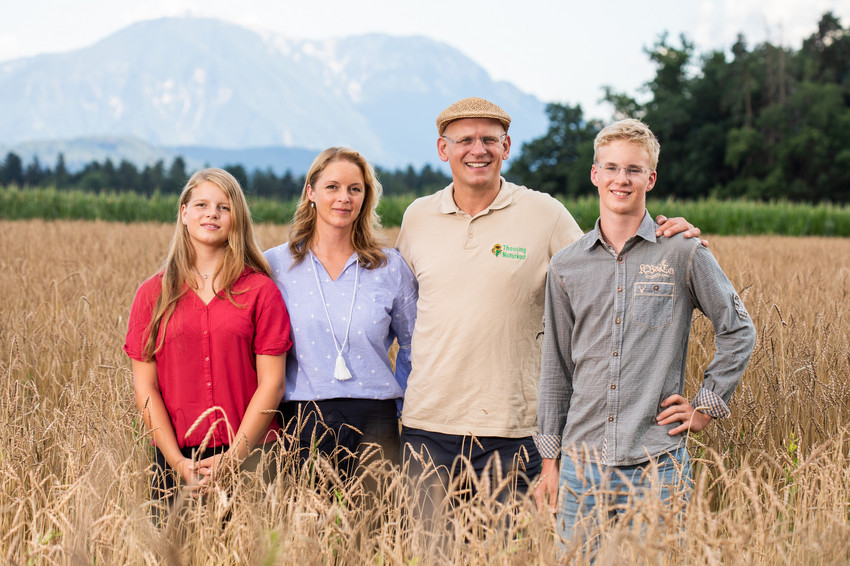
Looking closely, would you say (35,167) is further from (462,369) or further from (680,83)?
(462,369)

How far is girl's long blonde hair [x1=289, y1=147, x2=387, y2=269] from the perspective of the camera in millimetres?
3156

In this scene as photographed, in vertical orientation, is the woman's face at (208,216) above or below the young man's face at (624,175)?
below

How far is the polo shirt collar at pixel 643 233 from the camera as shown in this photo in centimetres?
244

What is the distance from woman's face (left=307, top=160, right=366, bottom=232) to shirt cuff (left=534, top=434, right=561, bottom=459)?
1.21 metres

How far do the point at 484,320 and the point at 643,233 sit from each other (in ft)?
2.58

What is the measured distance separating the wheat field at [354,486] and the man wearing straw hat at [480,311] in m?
0.29

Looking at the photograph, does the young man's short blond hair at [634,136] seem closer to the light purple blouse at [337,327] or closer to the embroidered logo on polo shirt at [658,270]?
the embroidered logo on polo shirt at [658,270]

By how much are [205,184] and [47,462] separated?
4.42ft

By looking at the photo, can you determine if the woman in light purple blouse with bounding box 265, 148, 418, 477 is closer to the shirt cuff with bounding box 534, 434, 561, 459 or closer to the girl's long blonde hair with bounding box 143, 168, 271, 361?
the girl's long blonde hair with bounding box 143, 168, 271, 361

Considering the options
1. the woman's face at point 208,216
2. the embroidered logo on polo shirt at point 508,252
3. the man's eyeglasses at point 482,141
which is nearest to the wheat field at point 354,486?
the woman's face at point 208,216

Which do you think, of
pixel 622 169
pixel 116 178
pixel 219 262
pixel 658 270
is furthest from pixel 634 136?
pixel 116 178

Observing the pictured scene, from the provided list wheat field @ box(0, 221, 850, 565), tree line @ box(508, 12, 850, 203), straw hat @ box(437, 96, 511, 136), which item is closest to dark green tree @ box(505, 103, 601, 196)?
tree line @ box(508, 12, 850, 203)

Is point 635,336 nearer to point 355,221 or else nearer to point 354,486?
point 354,486

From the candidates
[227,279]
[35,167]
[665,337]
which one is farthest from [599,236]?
[35,167]
